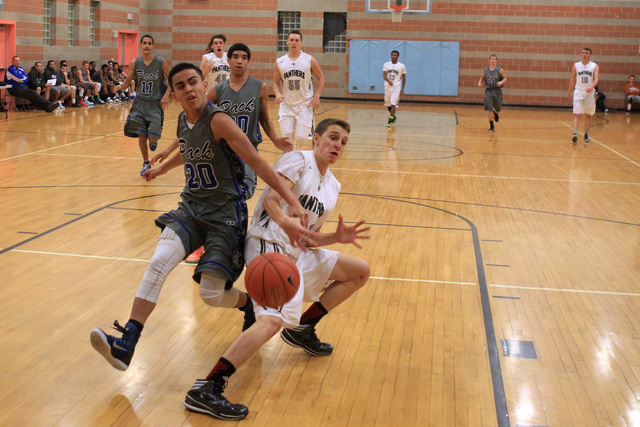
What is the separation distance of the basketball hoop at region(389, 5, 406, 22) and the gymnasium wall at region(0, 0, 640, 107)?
0.51 metres

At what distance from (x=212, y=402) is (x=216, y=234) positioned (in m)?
0.86

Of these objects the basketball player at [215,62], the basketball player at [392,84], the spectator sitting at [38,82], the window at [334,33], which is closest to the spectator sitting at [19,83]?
the spectator sitting at [38,82]

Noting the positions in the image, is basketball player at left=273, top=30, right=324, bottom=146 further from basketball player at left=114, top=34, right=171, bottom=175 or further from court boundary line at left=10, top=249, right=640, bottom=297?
court boundary line at left=10, top=249, right=640, bottom=297

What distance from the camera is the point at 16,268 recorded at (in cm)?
534

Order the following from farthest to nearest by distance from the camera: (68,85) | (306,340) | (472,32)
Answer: (472,32) < (68,85) < (306,340)

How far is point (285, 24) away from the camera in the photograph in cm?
2653

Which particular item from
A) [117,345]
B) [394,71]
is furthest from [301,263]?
[394,71]

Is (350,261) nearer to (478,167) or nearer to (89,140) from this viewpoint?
(478,167)

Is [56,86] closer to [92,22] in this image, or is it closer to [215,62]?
[92,22]

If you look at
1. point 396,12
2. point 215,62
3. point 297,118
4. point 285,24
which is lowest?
point 297,118

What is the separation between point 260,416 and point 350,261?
1022 millimetres

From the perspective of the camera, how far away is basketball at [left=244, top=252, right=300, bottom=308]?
10.9 ft

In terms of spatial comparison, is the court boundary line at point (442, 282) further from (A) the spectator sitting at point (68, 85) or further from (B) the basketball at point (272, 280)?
(A) the spectator sitting at point (68, 85)

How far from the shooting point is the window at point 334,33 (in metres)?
26.1
